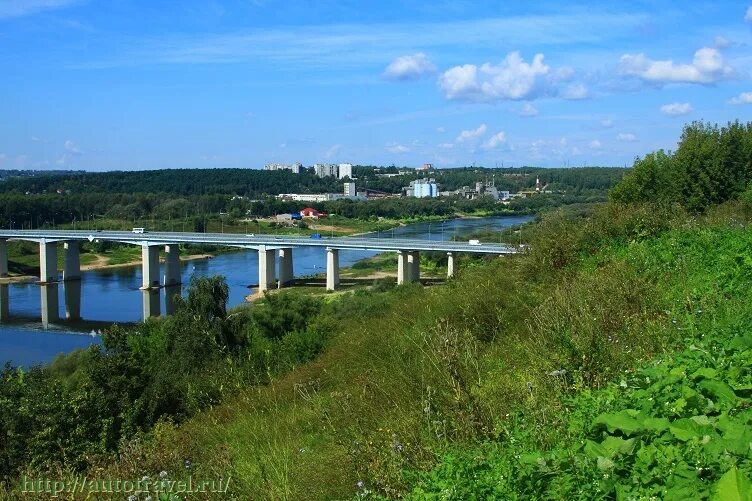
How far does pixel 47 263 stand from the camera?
5412 centimetres

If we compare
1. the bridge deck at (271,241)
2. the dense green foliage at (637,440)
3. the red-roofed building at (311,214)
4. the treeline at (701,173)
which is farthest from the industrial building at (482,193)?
the dense green foliage at (637,440)

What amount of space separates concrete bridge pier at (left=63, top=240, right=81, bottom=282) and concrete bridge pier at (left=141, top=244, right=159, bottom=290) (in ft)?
23.0

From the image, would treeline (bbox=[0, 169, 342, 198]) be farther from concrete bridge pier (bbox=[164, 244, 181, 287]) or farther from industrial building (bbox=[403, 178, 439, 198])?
concrete bridge pier (bbox=[164, 244, 181, 287])

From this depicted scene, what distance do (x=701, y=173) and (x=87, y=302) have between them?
35413 mm

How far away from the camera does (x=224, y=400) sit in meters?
7.36

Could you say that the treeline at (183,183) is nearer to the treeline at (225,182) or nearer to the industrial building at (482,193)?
the treeline at (225,182)

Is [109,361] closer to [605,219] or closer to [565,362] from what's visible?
[605,219]

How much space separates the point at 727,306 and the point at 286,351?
7853mm

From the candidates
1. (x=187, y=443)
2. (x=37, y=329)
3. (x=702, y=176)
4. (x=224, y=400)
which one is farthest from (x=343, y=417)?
(x=37, y=329)

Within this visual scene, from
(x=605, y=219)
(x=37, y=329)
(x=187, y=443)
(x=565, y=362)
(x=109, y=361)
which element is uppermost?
(x=605, y=219)

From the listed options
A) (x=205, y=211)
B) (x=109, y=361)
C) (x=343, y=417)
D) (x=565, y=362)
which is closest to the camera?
(x=565, y=362)

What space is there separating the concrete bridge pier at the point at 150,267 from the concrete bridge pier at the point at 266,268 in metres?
7.25

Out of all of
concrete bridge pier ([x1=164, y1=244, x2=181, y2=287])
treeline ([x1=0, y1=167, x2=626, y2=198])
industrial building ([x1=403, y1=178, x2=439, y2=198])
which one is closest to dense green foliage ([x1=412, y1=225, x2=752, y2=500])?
concrete bridge pier ([x1=164, y1=244, x2=181, y2=287])

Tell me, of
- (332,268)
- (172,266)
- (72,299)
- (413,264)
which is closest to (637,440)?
(413,264)
